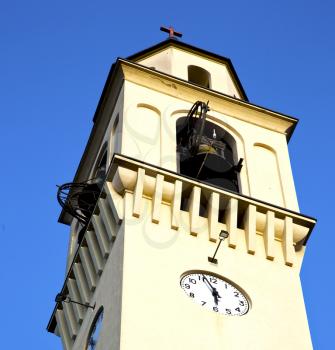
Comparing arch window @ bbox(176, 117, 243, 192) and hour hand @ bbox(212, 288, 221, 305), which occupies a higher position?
arch window @ bbox(176, 117, 243, 192)

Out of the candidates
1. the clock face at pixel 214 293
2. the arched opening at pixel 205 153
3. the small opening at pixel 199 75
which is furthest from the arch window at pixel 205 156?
the small opening at pixel 199 75

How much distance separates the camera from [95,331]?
2027 cm

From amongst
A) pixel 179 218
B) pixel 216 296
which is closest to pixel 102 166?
pixel 179 218

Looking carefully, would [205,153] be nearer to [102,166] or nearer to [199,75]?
[102,166]

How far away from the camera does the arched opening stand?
76.6ft

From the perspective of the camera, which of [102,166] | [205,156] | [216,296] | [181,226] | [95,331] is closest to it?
[216,296]

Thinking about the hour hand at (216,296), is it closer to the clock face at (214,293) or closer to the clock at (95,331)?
the clock face at (214,293)

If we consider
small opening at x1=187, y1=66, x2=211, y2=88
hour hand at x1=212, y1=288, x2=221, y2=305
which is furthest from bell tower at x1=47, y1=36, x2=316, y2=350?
small opening at x1=187, y1=66, x2=211, y2=88

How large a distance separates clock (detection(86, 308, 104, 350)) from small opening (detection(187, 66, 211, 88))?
9.35 m

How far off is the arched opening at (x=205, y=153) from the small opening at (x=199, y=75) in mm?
3386

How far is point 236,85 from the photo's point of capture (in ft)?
94.3

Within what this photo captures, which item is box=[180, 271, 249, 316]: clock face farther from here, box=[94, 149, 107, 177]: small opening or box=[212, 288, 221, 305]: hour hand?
box=[94, 149, 107, 177]: small opening

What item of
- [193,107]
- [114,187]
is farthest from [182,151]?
[114,187]

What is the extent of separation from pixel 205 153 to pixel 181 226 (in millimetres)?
2618
